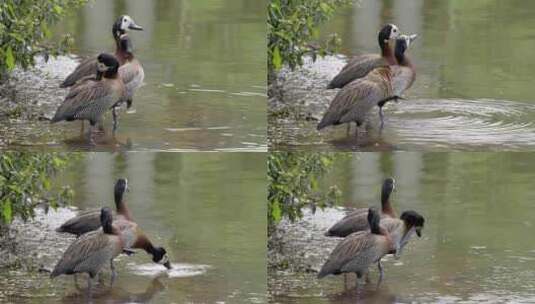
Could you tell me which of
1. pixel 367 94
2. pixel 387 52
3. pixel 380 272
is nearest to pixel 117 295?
pixel 380 272

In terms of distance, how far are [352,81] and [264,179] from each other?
0.84 meters

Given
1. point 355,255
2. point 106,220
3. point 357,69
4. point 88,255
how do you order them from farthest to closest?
point 106,220, point 88,255, point 355,255, point 357,69

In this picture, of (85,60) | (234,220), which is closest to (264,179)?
(234,220)

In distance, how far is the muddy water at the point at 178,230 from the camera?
14422 mm

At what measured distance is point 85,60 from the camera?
14.5 m

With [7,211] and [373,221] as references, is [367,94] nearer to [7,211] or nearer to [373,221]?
[373,221]

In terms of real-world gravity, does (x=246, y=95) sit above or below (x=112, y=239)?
above

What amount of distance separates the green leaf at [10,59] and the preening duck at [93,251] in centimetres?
108

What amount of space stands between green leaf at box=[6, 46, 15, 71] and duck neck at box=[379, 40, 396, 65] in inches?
93.1

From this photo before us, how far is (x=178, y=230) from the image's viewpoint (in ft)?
48.3

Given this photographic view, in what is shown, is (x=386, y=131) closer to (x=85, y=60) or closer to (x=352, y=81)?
(x=352, y=81)

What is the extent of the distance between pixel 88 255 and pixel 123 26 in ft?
4.84

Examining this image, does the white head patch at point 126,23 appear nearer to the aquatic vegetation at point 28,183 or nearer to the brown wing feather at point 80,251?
the aquatic vegetation at point 28,183

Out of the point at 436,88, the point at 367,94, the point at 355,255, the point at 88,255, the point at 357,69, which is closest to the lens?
the point at 367,94
